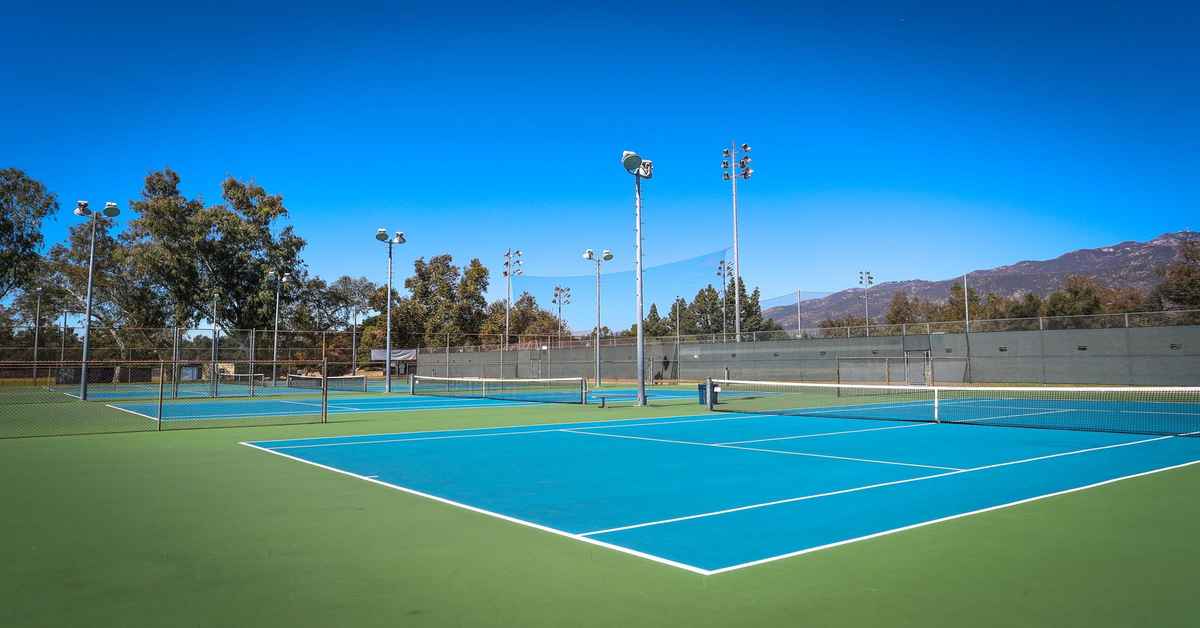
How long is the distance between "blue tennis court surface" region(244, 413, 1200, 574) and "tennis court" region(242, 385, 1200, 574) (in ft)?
0.08

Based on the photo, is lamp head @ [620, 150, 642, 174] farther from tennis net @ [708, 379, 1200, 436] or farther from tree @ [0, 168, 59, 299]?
tree @ [0, 168, 59, 299]

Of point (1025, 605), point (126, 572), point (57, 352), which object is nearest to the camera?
point (1025, 605)

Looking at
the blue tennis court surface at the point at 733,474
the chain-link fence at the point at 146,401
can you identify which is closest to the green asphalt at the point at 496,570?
the blue tennis court surface at the point at 733,474

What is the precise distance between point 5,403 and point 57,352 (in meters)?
13.9

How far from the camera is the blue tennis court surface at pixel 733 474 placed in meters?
6.21

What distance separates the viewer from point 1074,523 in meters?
6.46

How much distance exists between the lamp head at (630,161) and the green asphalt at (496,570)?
1614 centimetres

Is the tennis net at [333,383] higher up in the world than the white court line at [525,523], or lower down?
higher up

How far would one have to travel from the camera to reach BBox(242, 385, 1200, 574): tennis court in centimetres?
623

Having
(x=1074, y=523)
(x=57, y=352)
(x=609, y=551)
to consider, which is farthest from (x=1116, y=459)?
(x=57, y=352)

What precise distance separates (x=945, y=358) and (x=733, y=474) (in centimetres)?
3466

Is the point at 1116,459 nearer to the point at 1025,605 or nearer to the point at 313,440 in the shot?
the point at 1025,605

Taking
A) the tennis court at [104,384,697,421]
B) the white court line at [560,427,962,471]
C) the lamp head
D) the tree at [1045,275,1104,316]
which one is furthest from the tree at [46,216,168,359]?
the tree at [1045,275,1104,316]

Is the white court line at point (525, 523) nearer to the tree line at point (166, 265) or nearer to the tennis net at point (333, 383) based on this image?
the tennis net at point (333, 383)
